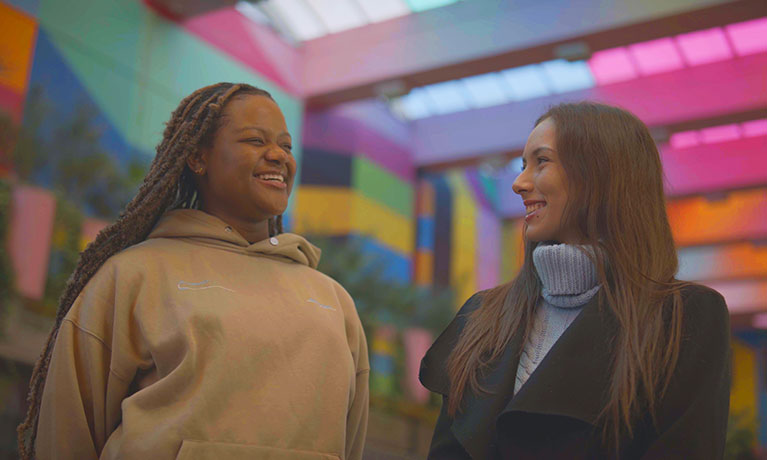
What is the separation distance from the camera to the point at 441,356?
226 cm

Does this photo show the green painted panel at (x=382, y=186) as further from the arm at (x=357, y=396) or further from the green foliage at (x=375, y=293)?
the arm at (x=357, y=396)

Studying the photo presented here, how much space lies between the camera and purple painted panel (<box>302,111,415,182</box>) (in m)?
9.97

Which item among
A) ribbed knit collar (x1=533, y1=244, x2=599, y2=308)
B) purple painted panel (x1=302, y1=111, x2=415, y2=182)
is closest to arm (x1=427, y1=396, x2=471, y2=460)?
ribbed knit collar (x1=533, y1=244, x2=599, y2=308)

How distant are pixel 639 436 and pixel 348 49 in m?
8.12

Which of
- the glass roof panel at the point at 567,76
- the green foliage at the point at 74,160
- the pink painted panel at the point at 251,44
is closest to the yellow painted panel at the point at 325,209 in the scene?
the pink painted panel at the point at 251,44

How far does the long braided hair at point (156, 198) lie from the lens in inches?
92.2

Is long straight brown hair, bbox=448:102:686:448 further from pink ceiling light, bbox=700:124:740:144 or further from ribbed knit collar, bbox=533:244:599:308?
pink ceiling light, bbox=700:124:740:144

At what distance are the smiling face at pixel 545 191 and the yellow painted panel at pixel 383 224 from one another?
780 cm

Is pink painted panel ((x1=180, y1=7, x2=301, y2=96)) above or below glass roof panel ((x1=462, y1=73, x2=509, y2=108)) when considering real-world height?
below

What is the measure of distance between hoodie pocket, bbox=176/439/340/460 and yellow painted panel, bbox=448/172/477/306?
383 inches

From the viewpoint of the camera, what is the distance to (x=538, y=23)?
8.06 meters

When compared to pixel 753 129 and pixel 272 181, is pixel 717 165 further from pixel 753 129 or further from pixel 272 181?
pixel 272 181

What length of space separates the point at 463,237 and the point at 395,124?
2.27 meters

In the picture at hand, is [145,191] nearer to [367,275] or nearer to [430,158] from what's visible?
[367,275]
